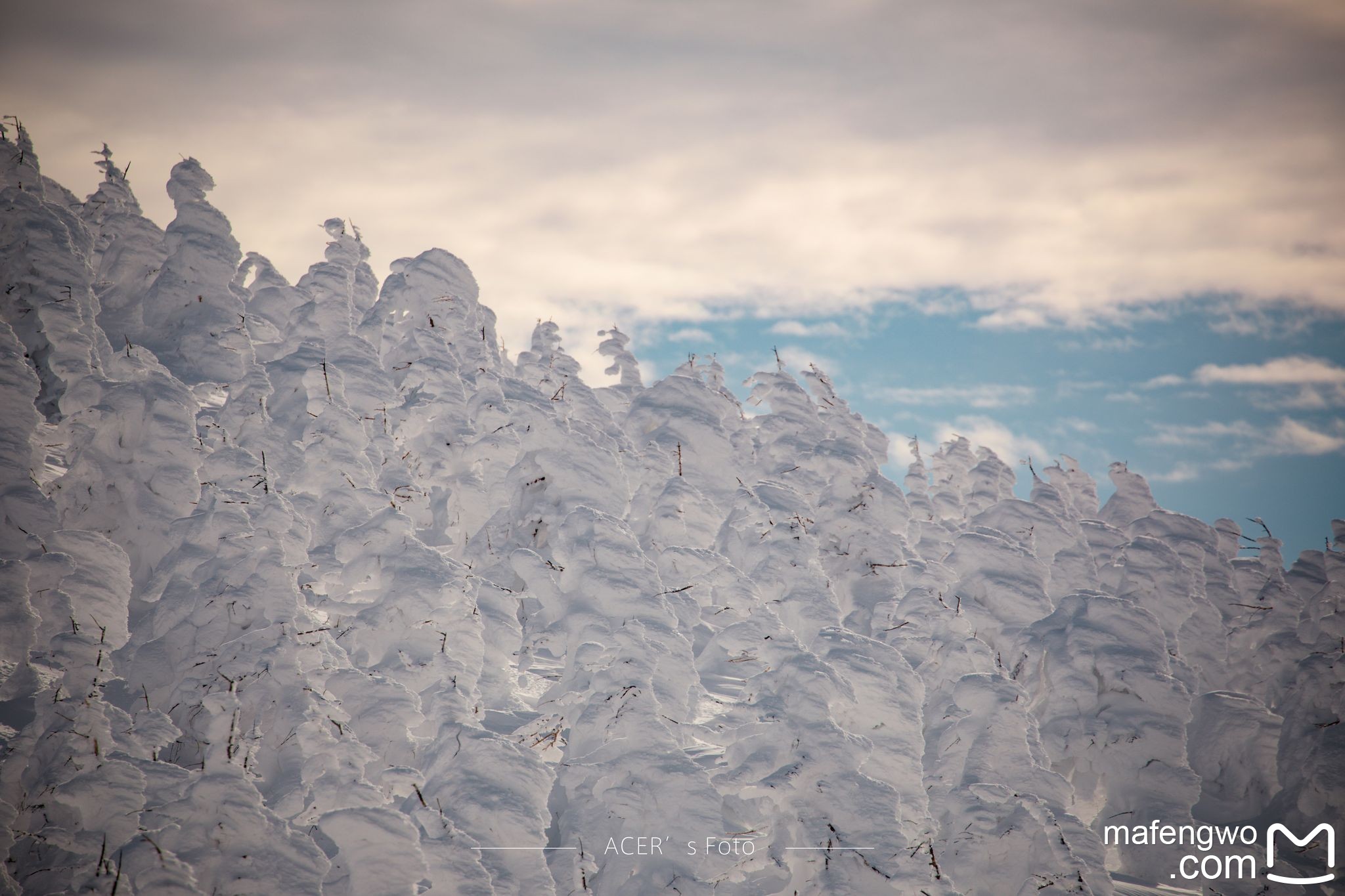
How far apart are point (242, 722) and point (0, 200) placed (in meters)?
12.4

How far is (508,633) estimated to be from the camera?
11875 millimetres

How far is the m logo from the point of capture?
39.6 feet

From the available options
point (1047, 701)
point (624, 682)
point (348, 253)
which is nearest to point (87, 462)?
point (624, 682)

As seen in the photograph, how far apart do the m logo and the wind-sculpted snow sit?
0.24 m

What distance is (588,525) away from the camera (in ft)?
41.2

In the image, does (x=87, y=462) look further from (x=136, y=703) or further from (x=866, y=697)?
(x=866, y=697)
